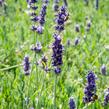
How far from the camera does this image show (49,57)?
134 inches

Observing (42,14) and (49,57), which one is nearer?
(49,57)

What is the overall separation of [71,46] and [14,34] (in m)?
0.84

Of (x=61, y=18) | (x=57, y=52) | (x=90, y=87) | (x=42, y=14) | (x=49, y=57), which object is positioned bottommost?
(x=90, y=87)

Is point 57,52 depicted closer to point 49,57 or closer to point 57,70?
point 57,70

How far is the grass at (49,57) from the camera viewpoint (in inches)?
135

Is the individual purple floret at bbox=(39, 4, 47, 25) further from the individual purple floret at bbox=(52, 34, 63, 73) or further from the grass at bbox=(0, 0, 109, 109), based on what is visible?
the individual purple floret at bbox=(52, 34, 63, 73)

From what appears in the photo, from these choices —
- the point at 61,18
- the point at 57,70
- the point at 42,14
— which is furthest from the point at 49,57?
the point at 57,70

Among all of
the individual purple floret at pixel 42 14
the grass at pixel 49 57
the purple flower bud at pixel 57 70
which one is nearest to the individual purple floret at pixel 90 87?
the grass at pixel 49 57

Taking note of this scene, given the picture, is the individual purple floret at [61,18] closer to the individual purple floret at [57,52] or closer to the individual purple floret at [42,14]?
the individual purple floret at [57,52]

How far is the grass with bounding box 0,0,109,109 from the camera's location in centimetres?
342

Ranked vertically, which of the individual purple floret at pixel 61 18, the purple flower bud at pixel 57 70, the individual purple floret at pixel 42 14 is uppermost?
the individual purple floret at pixel 42 14

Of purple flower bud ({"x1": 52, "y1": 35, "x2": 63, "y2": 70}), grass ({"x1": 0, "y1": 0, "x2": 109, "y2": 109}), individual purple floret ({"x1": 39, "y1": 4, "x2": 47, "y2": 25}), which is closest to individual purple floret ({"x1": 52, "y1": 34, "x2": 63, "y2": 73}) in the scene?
purple flower bud ({"x1": 52, "y1": 35, "x2": 63, "y2": 70})

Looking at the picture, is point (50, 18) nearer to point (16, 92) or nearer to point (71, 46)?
point (71, 46)

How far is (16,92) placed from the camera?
3547mm
